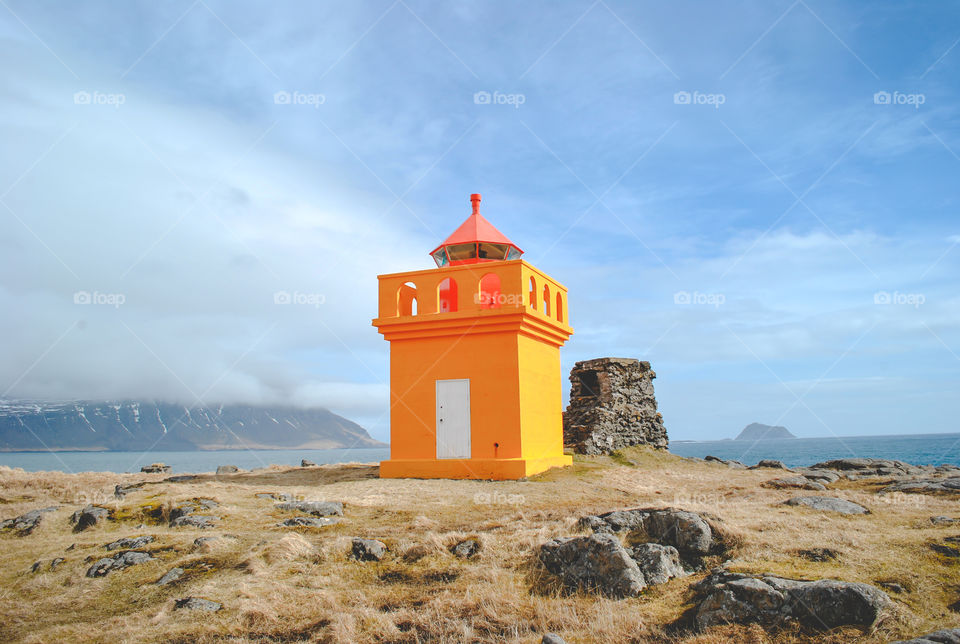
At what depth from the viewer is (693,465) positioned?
63.4ft

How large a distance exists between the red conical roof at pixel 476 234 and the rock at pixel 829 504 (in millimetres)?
9769

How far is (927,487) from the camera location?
11039 millimetres

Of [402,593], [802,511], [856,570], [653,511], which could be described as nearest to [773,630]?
[856,570]

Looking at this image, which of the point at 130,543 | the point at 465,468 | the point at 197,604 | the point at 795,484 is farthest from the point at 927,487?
the point at 130,543

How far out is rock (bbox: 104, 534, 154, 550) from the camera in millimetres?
8633

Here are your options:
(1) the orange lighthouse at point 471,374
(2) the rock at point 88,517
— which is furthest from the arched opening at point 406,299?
(2) the rock at point 88,517

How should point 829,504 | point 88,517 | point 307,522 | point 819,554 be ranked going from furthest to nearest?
point 88,517 → point 307,522 → point 829,504 → point 819,554

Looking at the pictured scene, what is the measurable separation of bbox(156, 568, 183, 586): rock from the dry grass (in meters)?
0.12

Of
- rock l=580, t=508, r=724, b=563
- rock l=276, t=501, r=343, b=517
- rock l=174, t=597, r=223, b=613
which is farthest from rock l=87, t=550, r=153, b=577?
rock l=580, t=508, r=724, b=563

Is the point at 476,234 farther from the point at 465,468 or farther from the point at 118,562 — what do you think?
the point at 118,562

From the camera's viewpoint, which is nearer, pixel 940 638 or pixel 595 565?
pixel 940 638

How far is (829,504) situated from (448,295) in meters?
10.3

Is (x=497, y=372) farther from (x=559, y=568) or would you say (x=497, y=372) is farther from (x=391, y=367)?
(x=559, y=568)

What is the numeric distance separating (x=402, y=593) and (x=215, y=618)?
70.5 inches
